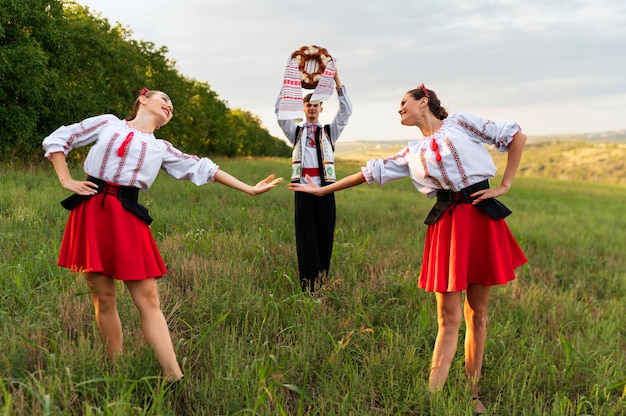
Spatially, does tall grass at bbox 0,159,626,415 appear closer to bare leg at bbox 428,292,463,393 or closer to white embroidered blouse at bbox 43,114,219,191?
bare leg at bbox 428,292,463,393

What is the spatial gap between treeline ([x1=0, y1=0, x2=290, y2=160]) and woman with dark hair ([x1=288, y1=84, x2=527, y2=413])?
480 inches

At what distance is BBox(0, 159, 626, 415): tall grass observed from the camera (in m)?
3.02

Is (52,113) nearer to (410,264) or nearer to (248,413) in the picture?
(410,264)

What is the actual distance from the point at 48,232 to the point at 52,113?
466 inches

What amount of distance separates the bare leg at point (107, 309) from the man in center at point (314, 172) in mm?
2129

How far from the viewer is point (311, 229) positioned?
16.7ft

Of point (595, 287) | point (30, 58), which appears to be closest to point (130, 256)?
point (595, 287)

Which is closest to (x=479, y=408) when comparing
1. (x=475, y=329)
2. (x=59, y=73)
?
(x=475, y=329)

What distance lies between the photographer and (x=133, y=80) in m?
26.3

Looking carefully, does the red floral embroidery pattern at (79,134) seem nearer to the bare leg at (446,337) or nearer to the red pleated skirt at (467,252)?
the red pleated skirt at (467,252)

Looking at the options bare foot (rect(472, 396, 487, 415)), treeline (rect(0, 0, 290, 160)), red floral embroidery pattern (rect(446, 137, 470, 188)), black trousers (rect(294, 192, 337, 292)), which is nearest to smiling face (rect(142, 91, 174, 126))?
red floral embroidery pattern (rect(446, 137, 470, 188))

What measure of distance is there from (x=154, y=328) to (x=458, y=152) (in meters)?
2.28

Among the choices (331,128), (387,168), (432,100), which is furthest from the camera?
(331,128)

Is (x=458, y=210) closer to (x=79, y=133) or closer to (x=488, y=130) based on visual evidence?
(x=488, y=130)
